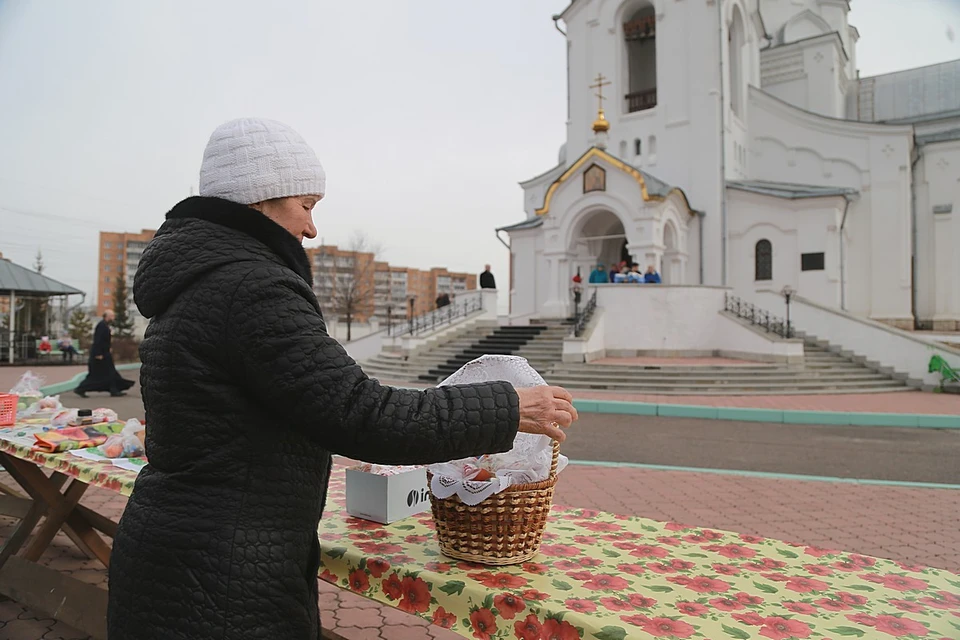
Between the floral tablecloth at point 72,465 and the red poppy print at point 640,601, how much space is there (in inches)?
76.8

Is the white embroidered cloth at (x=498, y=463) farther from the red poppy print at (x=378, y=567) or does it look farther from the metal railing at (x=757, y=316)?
the metal railing at (x=757, y=316)

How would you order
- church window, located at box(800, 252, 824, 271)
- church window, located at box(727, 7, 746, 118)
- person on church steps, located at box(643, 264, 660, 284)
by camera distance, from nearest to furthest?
1. person on church steps, located at box(643, 264, 660, 284)
2. church window, located at box(800, 252, 824, 271)
3. church window, located at box(727, 7, 746, 118)

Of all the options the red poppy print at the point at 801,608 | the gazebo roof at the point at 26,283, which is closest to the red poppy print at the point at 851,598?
the red poppy print at the point at 801,608

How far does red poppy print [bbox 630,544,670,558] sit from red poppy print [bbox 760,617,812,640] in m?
0.48

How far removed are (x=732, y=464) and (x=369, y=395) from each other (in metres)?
7.37

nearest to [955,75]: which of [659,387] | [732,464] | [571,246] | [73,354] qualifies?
[571,246]

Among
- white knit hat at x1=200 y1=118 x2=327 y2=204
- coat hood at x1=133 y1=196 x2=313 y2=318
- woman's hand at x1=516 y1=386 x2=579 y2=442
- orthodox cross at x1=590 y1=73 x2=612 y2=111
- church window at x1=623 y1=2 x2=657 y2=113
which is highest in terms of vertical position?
church window at x1=623 y1=2 x2=657 y2=113

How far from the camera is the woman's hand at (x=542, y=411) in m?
→ 1.47

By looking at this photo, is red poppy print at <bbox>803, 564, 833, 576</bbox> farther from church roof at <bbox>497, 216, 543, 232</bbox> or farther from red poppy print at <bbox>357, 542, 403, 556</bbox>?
church roof at <bbox>497, 216, 543, 232</bbox>

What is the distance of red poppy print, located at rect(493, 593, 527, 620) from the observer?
5.43 ft

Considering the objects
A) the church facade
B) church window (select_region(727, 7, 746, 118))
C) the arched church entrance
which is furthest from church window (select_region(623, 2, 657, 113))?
the arched church entrance

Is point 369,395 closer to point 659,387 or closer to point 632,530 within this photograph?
point 632,530

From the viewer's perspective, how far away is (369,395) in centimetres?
134

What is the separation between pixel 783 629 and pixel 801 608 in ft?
0.53
